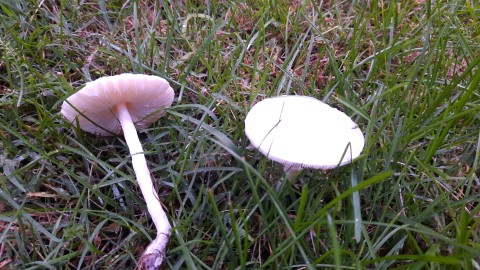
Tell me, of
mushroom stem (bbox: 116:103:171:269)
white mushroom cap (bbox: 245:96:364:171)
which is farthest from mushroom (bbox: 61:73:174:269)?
white mushroom cap (bbox: 245:96:364:171)

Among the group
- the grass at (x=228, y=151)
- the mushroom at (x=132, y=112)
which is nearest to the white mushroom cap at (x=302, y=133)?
the grass at (x=228, y=151)

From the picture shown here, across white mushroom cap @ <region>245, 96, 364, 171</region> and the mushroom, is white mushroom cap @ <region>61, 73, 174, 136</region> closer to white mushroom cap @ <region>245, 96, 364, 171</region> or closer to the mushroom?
the mushroom

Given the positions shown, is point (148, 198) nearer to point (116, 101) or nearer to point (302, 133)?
point (116, 101)

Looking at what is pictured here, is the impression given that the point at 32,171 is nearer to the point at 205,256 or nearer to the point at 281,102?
the point at 205,256

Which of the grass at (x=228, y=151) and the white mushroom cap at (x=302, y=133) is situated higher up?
the white mushroom cap at (x=302, y=133)

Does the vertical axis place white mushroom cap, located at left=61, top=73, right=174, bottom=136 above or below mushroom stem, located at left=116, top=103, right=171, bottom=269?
above

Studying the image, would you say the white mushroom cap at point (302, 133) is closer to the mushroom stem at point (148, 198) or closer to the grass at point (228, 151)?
the grass at point (228, 151)
